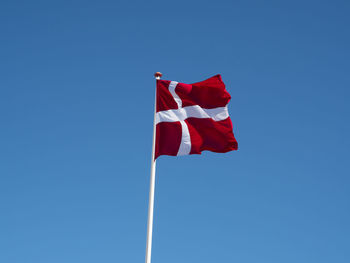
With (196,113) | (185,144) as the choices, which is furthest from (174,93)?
(185,144)

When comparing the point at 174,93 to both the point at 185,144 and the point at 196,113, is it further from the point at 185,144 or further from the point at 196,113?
the point at 185,144

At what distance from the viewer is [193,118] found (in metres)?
18.8

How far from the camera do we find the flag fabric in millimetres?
17859

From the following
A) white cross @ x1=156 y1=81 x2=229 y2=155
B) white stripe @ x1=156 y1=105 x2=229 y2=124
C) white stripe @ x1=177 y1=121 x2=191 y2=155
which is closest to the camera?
white stripe @ x1=177 y1=121 x2=191 y2=155

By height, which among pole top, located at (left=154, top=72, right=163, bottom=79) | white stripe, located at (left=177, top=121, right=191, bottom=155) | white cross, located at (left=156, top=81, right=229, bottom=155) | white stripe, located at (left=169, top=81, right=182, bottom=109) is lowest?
white stripe, located at (left=177, top=121, right=191, bottom=155)

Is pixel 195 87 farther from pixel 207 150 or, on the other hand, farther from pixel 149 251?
pixel 149 251

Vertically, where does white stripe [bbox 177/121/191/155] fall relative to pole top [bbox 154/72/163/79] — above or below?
below

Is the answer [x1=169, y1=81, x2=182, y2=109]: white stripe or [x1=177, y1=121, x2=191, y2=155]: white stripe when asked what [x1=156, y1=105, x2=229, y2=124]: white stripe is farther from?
[x1=177, y1=121, x2=191, y2=155]: white stripe

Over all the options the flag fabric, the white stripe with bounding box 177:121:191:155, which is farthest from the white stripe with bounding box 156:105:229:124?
the white stripe with bounding box 177:121:191:155

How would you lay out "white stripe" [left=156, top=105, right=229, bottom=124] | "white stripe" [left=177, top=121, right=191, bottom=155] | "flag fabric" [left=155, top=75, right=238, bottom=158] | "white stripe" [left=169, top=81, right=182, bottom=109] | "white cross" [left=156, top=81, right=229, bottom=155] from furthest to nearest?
"white stripe" [left=169, top=81, right=182, bottom=109], "white stripe" [left=156, top=105, right=229, bottom=124], "white cross" [left=156, top=81, right=229, bottom=155], "flag fabric" [left=155, top=75, right=238, bottom=158], "white stripe" [left=177, top=121, right=191, bottom=155]

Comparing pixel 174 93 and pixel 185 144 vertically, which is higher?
pixel 174 93

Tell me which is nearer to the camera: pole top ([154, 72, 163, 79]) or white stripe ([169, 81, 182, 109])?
pole top ([154, 72, 163, 79])

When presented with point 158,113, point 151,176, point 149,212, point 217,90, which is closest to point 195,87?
point 217,90

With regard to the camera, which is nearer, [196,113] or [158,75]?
[158,75]
